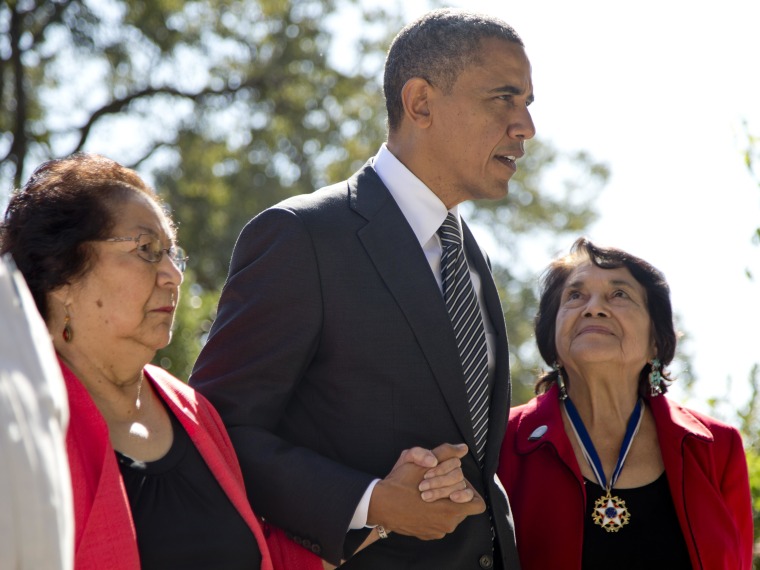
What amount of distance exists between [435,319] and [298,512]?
73 centimetres

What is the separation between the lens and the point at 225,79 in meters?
16.4

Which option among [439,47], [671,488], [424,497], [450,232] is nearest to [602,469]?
[671,488]

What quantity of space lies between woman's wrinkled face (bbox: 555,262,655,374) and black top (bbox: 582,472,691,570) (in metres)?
0.59

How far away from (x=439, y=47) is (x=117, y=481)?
6.21 feet

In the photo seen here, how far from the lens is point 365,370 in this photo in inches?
122

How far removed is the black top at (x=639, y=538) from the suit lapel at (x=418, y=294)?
1019 mm

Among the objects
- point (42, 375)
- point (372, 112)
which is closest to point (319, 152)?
point (372, 112)

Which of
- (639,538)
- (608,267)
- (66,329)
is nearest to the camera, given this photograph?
(66,329)

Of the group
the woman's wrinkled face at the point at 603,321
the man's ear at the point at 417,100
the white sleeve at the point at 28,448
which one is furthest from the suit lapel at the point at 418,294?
the white sleeve at the point at 28,448

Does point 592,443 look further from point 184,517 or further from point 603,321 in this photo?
point 184,517

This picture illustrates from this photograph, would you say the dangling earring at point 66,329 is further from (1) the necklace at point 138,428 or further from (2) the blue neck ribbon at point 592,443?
(2) the blue neck ribbon at point 592,443

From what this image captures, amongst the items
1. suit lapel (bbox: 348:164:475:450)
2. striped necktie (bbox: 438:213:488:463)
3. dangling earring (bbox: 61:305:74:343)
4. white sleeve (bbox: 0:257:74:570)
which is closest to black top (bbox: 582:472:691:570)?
striped necktie (bbox: 438:213:488:463)

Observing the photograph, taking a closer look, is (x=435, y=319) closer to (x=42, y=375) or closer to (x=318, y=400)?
(x=318, y=400)

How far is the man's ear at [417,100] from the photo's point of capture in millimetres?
3549
